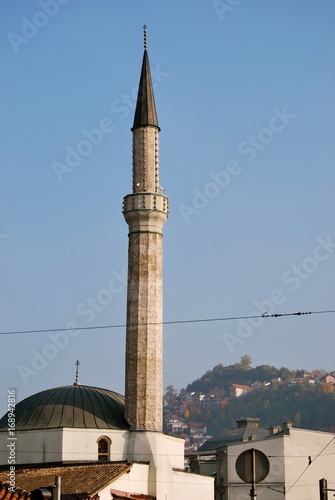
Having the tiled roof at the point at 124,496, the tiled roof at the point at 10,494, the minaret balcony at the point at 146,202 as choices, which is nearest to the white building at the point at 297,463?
the tiled roof at the point at 124,496

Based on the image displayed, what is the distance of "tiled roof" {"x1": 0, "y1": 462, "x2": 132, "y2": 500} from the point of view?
125ft

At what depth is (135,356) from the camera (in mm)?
43812

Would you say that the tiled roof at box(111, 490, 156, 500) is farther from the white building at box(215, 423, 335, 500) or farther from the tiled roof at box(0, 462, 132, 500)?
the white building at box(215, 423, 335, 500)

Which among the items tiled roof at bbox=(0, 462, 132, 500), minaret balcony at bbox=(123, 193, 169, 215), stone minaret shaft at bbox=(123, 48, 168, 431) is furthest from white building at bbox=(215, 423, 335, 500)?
minaret balcony at bbox=(123, 193, 169, 215)

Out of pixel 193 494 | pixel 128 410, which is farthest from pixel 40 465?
pixel 193 494

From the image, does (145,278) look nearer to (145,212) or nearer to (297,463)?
(145,212)

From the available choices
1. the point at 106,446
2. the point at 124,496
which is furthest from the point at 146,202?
A: the point at 124,496

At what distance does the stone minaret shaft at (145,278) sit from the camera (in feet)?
143

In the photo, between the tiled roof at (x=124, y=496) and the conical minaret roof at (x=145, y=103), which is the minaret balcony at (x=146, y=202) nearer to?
the conical minaret roof at (x=145, y=103)

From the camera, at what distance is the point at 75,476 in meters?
39.6

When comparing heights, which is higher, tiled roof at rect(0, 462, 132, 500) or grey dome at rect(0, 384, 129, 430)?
grey dome at rect(0, 384, 129, 430)

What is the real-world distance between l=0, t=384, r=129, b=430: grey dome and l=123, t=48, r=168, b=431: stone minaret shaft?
1269 millimetres

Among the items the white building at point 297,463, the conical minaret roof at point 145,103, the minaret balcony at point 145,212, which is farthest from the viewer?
the white building at point 297,463

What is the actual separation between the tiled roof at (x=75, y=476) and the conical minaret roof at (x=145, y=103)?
54.7 ft
